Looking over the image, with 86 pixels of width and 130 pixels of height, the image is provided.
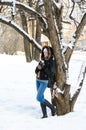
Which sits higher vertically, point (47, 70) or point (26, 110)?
point (47, 70)

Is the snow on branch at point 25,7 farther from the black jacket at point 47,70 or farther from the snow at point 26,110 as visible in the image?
the snow at point 26,110

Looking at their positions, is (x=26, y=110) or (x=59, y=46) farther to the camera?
(x=26, y=110)

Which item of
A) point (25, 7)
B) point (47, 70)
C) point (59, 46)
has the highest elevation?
point (25, 7)

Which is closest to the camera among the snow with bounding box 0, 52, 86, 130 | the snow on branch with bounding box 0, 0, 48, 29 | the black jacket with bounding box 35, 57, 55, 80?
the snow with bounding box 0, 52, 86, 130

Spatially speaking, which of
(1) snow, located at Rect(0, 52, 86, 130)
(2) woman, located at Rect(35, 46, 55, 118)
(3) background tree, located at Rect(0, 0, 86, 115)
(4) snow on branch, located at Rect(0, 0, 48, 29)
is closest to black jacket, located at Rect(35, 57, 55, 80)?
(2) woman, located at Rect(35, 46, 55, 118)

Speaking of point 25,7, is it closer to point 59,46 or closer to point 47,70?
point 59,46

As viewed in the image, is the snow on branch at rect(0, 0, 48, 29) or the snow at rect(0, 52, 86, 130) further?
the snow on branch at rect(0, 0, 48, 29)

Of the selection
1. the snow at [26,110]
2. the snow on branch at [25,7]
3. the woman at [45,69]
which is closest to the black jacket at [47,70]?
the woman at [45,69]

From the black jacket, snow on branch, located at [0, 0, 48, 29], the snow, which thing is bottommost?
the snow

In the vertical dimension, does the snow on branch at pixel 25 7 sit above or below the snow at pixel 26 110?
above

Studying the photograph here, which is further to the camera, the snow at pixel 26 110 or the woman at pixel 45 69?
the woman at pixel 45 69

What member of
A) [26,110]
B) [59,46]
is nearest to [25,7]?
[59,46]

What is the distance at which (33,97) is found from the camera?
1141 cm

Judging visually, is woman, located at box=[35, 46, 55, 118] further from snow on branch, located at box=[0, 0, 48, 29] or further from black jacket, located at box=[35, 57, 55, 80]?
snow on branch, located at box=[0, 0, 48, 29]
